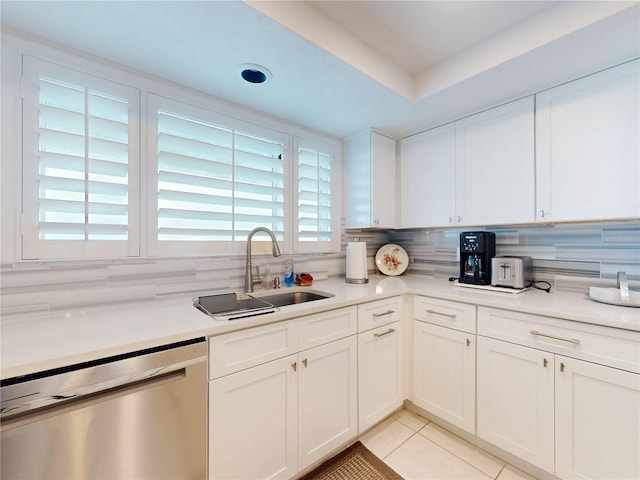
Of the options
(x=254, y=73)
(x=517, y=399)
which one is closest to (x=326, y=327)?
(x=517, y=399)

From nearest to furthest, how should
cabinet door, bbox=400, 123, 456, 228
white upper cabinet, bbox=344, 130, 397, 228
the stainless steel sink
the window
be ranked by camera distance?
the window, the stainless steel sink, cabinet door, bbox=400, 123, 456, 228, white upper cabinet, bbox=344, 130, 397, 228

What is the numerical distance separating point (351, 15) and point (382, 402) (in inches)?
86.1

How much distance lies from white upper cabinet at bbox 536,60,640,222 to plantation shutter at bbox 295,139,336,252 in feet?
4.67

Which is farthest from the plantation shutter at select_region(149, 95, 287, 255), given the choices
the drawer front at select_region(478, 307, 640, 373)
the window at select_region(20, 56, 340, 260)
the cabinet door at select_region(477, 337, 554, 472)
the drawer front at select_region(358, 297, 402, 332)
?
the cabinet door at select_region(477, 337, 554, 472)

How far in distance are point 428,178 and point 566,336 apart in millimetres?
1359

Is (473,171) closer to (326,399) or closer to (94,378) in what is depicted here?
(326,399)

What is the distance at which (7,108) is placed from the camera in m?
1.12

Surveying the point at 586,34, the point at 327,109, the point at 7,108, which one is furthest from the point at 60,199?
the point at 586,34

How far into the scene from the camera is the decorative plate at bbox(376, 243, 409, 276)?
8.28 feet

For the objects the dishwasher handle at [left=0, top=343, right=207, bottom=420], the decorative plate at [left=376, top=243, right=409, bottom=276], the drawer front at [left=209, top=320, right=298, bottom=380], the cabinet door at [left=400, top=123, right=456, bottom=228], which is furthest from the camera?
the decorative plate at [left=376, top=243, right=409, bottom=276]

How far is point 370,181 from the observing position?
2.19 meters

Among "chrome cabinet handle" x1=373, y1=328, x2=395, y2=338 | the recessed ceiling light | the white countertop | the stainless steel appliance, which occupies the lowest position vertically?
"chrome cabinet handle" x1=373, y1=328, x2=395, y2=338

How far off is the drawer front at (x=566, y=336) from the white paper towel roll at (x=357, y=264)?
2.66 ft

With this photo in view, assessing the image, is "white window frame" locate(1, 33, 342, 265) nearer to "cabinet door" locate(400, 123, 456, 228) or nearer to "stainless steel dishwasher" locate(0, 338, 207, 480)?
"stainless steel dishwasher" locate(0, 338, 207, 480)
